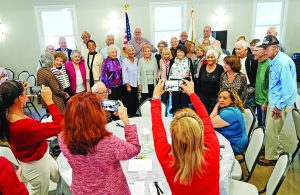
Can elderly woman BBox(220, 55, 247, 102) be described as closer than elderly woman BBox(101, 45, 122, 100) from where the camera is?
Yes

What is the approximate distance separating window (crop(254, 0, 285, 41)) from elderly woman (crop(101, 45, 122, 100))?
5.28 metres

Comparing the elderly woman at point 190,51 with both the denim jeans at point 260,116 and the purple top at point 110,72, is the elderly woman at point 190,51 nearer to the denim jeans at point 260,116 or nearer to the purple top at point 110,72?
the purple top at point 110,72

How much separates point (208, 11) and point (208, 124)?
687cm

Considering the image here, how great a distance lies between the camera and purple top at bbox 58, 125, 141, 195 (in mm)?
1572

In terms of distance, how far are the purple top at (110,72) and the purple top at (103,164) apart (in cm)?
340

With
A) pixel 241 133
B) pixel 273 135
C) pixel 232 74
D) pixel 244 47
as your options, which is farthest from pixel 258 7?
pixel 241 133

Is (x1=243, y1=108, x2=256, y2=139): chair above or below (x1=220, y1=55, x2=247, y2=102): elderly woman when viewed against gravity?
below

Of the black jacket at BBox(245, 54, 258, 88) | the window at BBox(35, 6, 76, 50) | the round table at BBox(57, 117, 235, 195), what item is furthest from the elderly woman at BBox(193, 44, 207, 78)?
the window at BBox(35, 6, 76, 50)

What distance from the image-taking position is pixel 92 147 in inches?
60.8

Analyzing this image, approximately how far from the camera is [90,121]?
153 centimetres

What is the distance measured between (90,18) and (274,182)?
671 centimetres

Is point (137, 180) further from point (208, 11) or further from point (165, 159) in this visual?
point (208, 11)

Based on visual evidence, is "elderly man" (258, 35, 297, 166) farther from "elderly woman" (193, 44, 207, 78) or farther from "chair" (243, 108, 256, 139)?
"elderly woman" (193, 44, 207, 78)

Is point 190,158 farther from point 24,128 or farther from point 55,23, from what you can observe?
point 55,23
